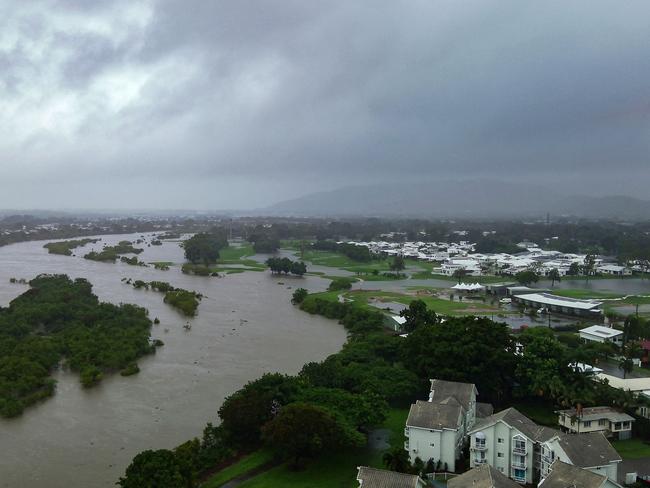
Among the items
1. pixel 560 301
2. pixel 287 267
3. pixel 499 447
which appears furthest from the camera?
pixel 287 267

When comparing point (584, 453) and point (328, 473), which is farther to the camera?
point (328, 473)

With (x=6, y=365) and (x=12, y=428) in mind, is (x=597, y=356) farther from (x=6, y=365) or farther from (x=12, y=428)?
(x=6, y=365)

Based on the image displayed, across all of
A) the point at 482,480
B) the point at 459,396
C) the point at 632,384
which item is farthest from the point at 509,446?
the point at 632,384

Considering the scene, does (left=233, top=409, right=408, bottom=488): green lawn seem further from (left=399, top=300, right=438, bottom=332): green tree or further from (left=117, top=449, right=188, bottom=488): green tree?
(left=399, top=300, right=438, bottom=332): green tree

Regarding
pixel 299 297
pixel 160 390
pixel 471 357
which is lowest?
pixel 160 390

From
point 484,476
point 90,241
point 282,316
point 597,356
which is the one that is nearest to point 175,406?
point 484,476

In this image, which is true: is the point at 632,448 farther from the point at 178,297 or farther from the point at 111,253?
the point at 111,253
